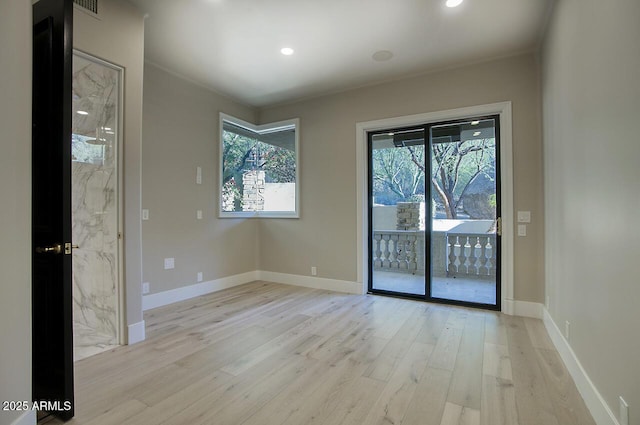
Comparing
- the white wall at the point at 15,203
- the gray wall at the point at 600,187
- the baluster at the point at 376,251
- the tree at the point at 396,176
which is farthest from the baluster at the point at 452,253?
the white wall at the point at 15,203

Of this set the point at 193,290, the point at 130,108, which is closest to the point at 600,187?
the point at 130,108

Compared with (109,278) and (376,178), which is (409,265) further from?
(109,278)

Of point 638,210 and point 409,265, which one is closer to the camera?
point 638,210

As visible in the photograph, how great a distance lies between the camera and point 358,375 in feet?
7.16

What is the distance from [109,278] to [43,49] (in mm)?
1846

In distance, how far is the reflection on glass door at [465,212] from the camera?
371 centimetres

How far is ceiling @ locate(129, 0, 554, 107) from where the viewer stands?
2.67 meters

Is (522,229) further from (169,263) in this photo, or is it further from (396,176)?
(169,263)

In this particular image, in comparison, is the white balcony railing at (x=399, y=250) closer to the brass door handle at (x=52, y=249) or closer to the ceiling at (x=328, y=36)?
the ceiling at (x=328, y=36)

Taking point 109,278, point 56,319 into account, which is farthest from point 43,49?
point 109,278

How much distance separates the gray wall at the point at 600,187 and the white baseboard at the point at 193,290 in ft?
13.1

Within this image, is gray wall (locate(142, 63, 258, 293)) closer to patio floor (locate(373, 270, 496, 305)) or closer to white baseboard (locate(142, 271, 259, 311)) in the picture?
white baseboard (locate(142, 271, 259, 311))

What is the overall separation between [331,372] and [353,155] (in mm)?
2953

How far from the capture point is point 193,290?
4.16m
